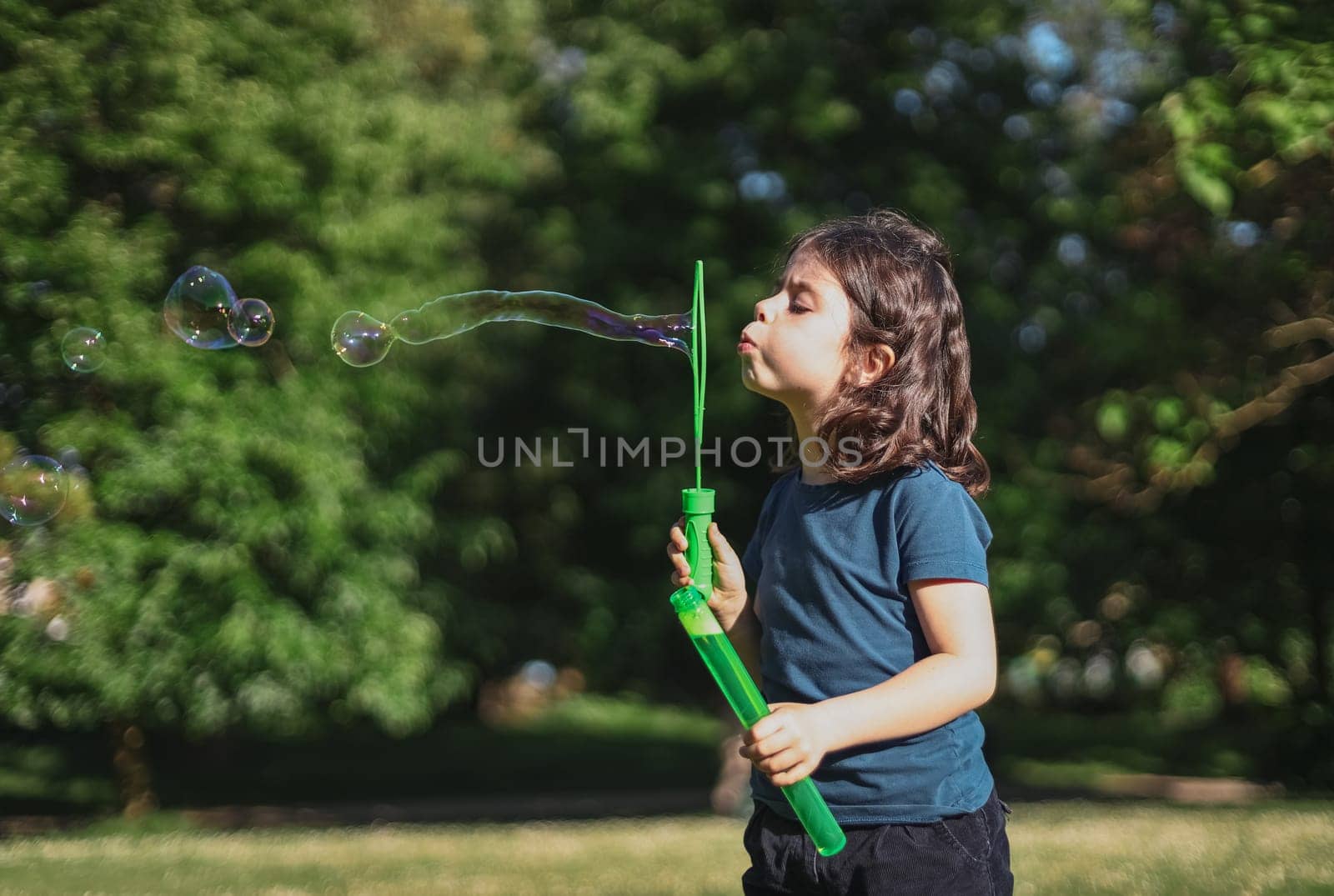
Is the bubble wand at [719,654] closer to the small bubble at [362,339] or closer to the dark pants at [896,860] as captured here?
the dark pants at [896,860]

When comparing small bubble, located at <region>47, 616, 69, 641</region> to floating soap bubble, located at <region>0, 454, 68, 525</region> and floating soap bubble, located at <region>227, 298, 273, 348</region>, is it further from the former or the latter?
floating soap bubble, located at <region>227, 298, 273, 348</region>

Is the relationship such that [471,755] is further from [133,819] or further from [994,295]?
[994,295]

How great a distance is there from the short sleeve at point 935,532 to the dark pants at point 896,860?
0.37 m

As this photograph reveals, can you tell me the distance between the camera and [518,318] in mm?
3338

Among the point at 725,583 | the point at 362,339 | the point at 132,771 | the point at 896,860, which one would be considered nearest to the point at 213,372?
the point at 132,771

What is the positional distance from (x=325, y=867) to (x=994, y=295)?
6.83m

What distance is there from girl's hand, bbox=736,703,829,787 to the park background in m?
5.57

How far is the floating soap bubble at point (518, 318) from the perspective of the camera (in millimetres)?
2852

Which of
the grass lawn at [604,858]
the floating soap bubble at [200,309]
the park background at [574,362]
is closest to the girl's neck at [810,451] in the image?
the floating soap bubble at [200,309]

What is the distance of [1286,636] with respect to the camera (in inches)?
424

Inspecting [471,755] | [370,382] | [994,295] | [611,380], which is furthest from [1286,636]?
[471,755]

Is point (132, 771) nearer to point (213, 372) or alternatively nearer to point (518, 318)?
point (213, 372)

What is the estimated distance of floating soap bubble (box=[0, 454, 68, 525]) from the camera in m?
4.77

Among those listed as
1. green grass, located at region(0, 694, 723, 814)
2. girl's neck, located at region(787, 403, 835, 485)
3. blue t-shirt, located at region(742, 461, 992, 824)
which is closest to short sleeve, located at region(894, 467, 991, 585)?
blue t-shirt, located at region(742, 461, 992, 824)
